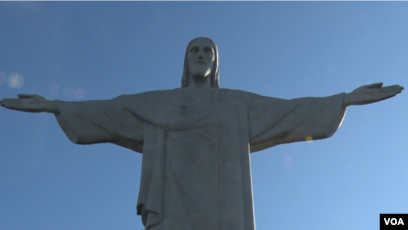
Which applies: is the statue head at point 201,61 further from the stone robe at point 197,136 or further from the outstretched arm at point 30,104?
the outstretched arm at point 30,104

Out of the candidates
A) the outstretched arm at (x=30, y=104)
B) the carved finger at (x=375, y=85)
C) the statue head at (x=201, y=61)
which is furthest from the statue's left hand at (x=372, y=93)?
the outstretched arm at (x=30, y=104)

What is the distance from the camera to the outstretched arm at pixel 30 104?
13.4 meters

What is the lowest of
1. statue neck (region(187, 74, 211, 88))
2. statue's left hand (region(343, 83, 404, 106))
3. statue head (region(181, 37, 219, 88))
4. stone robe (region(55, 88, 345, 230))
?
stone robe (region(55, 88, 345, 230))

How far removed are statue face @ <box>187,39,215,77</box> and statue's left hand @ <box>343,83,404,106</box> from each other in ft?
10.1

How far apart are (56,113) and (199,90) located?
2.96 meters

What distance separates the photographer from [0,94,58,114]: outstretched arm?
13391 mm

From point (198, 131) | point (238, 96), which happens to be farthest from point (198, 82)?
point (198, 131)

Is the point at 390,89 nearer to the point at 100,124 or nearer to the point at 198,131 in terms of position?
the point at 198,131

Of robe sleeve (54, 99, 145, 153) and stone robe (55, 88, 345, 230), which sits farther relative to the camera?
robe sleeve (54, 99, 145, 153)

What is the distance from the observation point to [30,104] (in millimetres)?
13406

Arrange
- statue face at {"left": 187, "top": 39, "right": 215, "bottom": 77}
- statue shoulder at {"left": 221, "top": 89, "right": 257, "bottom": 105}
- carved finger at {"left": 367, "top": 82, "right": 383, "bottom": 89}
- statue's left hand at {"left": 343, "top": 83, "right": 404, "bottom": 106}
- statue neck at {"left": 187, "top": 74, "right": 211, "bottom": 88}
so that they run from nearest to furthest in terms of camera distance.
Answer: statue's left hand at {"left": 343, "top": 83, "right": 404, "bottom": 106}, carved finger at {"left": 367, "top": 82, "right": 383, "bottom": 89}, statue shoulder at {"left": 221, "top": 89, "right": 257, "bottom": 105}, statue face at {"left": 187, "top": 39, "right": 215, "bottom": 77}, statue neck at {"left": 187, "top": 74, "right": 211, "bottom": 88}

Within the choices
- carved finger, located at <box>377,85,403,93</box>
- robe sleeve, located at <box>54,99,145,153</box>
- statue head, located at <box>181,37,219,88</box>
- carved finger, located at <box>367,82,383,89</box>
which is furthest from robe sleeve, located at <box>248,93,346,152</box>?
robe sleeve, located at <box>54,99,145,153</box>

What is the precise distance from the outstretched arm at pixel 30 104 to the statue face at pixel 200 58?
300 cm

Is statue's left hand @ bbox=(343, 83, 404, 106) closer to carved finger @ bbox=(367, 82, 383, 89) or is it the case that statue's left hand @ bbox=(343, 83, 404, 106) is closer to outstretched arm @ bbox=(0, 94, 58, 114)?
carved finger @ bbox=(367, 82, 383, 89)
